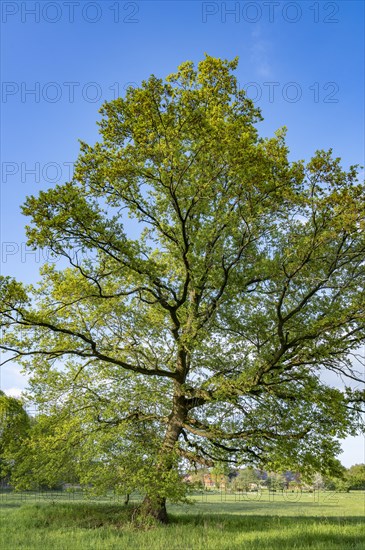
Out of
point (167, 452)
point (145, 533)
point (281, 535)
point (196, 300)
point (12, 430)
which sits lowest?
point (145, 533)

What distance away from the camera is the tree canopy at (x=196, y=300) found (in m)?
13.2

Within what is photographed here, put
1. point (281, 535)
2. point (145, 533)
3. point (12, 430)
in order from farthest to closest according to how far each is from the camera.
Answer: point (12, 430) < point (145, 533) < point (281, 535)

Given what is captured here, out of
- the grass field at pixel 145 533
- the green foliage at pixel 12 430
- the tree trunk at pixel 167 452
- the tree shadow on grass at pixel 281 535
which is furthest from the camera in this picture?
the green foliage at pixel 12 430

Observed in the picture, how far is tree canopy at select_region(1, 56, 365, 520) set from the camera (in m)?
13.2

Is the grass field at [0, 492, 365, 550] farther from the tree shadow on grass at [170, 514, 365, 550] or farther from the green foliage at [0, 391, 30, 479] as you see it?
the green foliage at [0, 391, 30, 479]

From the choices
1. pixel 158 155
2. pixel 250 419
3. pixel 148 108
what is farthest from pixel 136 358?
pixel 148 108

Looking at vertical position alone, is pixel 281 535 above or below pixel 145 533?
above

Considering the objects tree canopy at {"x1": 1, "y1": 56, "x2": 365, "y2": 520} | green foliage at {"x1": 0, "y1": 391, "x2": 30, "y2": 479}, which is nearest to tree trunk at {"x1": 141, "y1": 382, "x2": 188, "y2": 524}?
tree canopy at {"x1": 1, "y1": 56, "x2": 365, "y2": 520}

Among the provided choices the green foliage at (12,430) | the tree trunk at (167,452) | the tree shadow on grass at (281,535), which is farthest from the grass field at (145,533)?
the green foliage at (12,430)

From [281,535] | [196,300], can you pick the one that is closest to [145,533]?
[281,535]

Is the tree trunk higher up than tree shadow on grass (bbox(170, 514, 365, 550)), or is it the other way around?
the tree trunk

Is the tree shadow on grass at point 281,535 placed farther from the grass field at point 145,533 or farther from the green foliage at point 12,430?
the green foliage at point 12,430

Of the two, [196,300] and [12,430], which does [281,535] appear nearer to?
[196,300]

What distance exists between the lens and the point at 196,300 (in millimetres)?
17734
